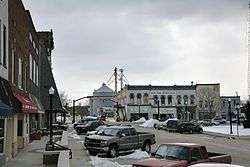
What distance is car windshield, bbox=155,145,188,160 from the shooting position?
1625cm

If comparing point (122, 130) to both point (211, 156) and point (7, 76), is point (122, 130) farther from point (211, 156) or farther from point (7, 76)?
point (211, 156)

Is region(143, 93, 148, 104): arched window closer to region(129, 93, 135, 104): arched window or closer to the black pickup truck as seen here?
region(129, 93, 135, 104): arched window

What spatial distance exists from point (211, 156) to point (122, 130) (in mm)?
12830

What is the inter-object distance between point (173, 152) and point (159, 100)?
107 m

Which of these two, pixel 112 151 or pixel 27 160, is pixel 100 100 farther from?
pixel 27 160

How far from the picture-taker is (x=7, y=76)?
22.8 m

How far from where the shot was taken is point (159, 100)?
406ft

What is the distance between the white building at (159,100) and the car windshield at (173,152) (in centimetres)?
10470

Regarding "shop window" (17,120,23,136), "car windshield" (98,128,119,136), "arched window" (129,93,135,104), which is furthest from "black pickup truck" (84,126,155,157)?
"arched window" (129,93,135,104)

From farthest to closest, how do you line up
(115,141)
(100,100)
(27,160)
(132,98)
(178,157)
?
(100,100) → (132,98) → (115,141) → (27,160) → (178,157)

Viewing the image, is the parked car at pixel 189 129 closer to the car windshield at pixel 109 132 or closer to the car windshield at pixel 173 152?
the car windshield at pixel 109 132

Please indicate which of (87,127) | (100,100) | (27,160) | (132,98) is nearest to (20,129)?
(27,160)

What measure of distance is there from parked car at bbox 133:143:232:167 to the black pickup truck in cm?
1193

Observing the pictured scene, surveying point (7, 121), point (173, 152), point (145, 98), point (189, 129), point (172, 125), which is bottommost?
point (189, 129)
